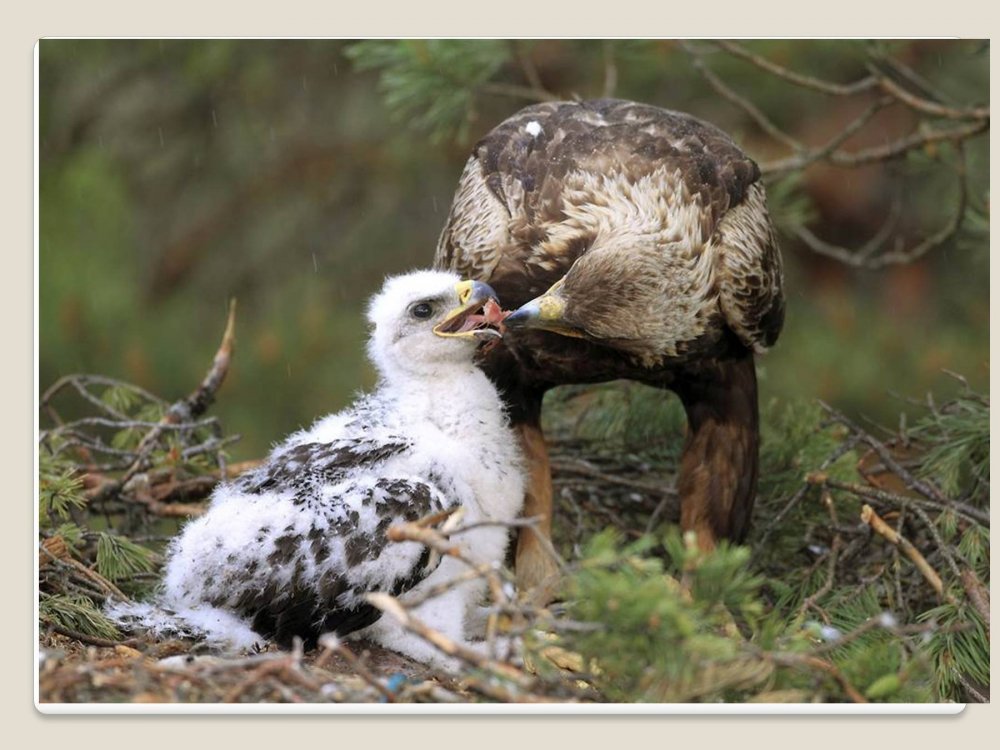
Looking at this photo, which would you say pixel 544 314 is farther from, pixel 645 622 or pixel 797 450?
pixel 797 450

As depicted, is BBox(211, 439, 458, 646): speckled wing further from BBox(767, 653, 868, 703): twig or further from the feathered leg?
BBox(767, 653, 868, 703): twig

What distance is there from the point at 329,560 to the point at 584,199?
1.29 meters

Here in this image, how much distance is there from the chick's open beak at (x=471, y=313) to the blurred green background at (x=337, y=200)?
4.11ft

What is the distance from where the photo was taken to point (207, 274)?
6.87 meters

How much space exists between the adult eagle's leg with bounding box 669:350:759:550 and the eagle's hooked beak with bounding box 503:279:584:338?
24.0 inches

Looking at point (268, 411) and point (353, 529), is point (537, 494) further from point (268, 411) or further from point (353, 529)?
point (268, 411)

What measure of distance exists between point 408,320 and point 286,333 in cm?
234

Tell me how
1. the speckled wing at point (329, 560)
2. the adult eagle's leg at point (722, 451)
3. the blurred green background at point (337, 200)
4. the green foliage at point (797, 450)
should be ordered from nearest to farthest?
1. the speckled wing at point (329, 560)
2. the adult eagle's leg at point (722, 451)
3. the green foliage at point (797, 450)
4. the blurred green background at point (337, 200)

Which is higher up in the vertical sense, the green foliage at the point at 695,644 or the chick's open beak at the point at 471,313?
the chick's open beak at the point at 471,313

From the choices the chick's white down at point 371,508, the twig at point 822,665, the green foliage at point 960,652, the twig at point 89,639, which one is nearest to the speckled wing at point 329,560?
the chick's white down at point 371,508

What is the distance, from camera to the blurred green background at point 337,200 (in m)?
5.54

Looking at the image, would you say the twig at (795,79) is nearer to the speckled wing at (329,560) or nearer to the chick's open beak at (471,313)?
the chick's open beak at (471,313)

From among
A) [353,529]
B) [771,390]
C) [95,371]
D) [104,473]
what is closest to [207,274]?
[95,371]

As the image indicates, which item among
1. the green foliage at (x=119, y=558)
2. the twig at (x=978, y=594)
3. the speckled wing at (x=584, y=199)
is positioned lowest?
the green foliage at (x=119, y=558)
